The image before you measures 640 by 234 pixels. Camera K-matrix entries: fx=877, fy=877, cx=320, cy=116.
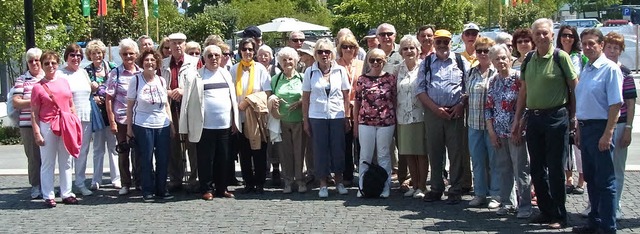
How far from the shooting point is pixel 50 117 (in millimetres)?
9500

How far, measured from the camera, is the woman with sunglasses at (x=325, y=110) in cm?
977

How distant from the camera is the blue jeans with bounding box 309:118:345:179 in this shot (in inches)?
388

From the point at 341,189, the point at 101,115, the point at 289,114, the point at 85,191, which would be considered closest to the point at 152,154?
the point at 101,115

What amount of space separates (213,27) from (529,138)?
28.3 metres

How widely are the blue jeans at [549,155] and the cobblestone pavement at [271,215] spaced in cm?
24

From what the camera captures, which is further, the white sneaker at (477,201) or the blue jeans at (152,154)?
the blue jeans at (152,154)

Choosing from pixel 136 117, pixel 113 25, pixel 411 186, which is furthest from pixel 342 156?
pixel 113 25

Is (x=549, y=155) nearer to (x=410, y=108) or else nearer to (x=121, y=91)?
(x=410, y=108)

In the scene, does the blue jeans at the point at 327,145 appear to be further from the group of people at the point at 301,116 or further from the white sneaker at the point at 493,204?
the white sneaker at the point at 493,204

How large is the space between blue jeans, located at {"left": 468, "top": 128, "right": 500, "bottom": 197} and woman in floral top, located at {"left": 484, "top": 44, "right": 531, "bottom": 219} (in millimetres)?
246

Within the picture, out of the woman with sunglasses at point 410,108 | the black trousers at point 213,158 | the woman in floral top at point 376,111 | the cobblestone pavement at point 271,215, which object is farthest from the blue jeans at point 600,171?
the black trousers at point 213,158

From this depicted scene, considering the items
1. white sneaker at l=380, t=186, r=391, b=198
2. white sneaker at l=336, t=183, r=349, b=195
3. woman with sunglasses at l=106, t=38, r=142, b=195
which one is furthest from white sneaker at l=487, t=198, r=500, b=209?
woman with sunglasses at l=106, t=38, r=142, b=195

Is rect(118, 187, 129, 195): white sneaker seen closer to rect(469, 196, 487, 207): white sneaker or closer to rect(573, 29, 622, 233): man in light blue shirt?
rect(469, 196, 487, 207): white sneaker

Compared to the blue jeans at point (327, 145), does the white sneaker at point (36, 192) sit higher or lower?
lower
